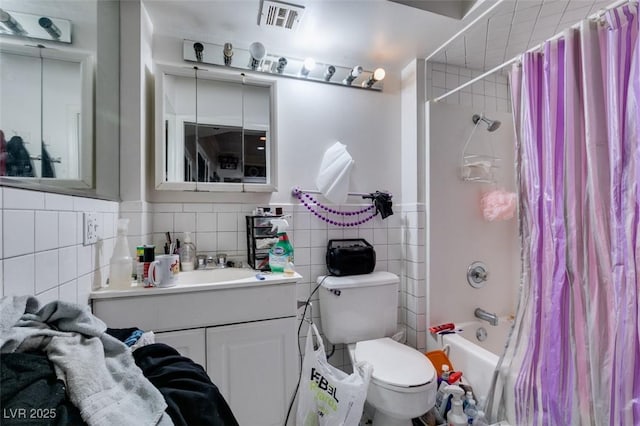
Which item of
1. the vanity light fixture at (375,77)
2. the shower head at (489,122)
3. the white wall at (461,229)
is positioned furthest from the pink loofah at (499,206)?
the vanity light fixture at (375,77)

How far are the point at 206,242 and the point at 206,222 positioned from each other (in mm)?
110

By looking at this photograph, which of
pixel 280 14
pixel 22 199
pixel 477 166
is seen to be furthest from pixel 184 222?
pixel 477 166

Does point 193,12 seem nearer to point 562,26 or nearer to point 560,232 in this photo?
point 560,232

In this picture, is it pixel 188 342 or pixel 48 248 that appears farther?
pixel 188 342

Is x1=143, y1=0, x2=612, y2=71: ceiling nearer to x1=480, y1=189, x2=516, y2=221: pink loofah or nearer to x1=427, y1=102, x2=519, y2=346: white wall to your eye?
x1=427, y1=102, x2=519, y2=346: white wall

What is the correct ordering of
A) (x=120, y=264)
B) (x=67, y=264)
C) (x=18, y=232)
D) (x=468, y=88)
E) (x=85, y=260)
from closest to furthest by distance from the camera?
1. (x=18, y=232)
2. (x=67, y=264)
3. (x=85, y=260)
4. (x=120, y=264)
5. (x=468, y=88)

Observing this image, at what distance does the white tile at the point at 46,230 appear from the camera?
2.21 ft

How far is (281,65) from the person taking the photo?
155cm

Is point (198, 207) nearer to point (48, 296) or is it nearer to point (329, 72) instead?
point (48, 296)

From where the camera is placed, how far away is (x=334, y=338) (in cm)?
152

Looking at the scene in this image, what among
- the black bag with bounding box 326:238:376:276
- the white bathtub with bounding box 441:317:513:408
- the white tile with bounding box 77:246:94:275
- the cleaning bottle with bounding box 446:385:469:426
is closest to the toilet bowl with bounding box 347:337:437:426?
the cleaning bottle with bounding box 446:385:469:426

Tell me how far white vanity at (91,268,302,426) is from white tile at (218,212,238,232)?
0.33 m

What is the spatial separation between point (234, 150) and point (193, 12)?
687 millimetres

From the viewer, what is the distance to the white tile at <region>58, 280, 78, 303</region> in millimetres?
776
